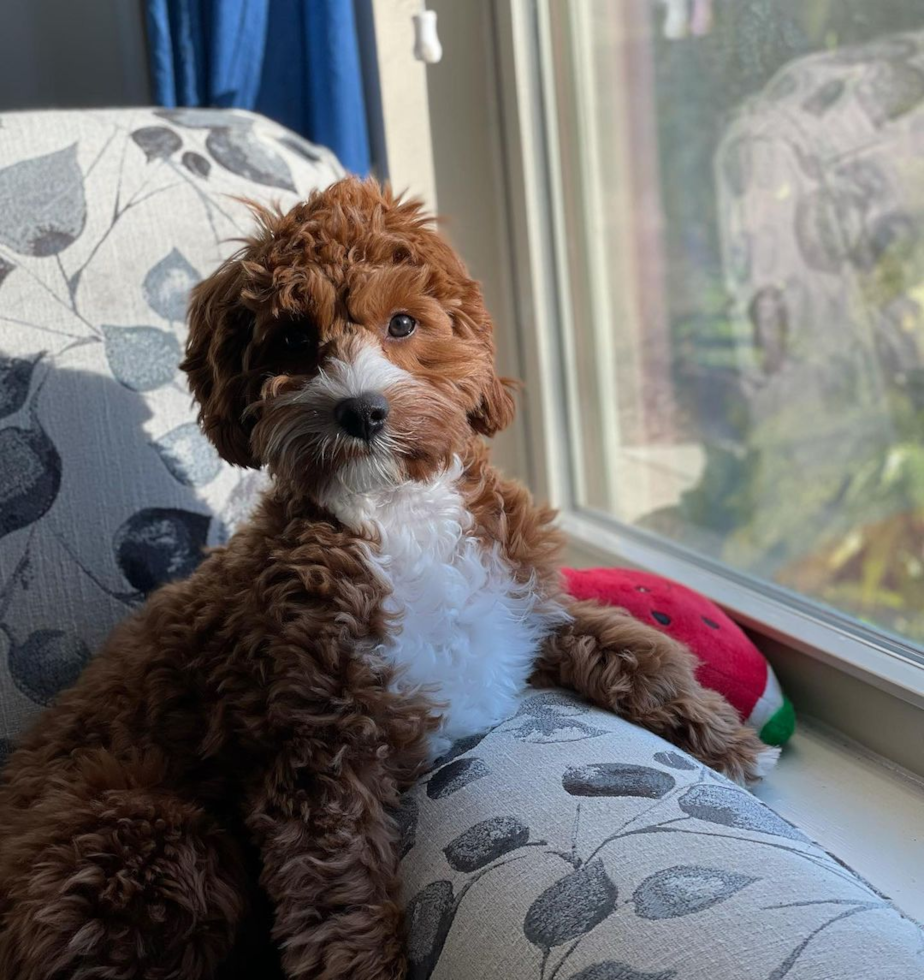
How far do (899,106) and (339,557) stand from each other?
1174mm

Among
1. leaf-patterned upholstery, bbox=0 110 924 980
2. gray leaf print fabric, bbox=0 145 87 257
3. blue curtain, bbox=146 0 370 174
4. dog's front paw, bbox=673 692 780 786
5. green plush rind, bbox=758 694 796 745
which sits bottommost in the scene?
green plush rind, bbox=758 694 796 745

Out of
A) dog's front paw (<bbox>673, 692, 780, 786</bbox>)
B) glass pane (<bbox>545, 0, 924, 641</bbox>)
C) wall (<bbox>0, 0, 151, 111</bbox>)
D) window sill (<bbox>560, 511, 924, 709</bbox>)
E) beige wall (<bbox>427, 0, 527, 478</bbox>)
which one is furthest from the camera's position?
beige wall (<bbox>427, 0, 527, 478</bbox>)

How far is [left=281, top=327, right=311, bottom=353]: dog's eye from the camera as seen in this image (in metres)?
1.19

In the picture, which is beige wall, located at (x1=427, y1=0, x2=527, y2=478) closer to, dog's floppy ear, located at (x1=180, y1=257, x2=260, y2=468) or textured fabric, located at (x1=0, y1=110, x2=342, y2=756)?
textured fabric, located at (x1=0, y1=110, x2=342, y2=756)

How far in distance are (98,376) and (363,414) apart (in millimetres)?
598

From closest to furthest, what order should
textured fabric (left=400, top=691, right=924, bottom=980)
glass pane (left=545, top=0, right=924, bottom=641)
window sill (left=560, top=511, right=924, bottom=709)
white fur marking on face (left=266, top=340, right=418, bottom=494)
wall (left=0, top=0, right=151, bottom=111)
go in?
textured fabric (left=400, top=691, right=924, bottom=980)
white fur marking on face (left=266, top=340, right=418, bottom=494)
window sill (left=560, top=511, right=924, bottom=709)
glass pane (left=545, top=0, right=924, bottom=641)
wall (left=0, top=0, right=151, bottom=111)

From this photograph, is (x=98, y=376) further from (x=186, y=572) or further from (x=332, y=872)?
(x=332, y=872)

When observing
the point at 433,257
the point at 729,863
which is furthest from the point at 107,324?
the point at 729,863

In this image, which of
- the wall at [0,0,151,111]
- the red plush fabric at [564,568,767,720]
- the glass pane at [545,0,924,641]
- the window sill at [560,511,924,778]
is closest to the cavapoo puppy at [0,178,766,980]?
the red plush fabric at [564,568,767,720]

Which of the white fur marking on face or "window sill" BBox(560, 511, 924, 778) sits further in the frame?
"window sill" BBox(560, 511, 924, 778)

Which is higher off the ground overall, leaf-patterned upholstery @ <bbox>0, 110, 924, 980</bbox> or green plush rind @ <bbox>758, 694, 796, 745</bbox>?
leaf-patterned upholstery @ <bbox>0, 110, 924, 980</bbox>

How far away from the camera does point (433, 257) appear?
1225 millimetres

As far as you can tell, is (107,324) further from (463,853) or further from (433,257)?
(463,853)

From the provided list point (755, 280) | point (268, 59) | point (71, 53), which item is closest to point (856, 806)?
point (755, 280)
